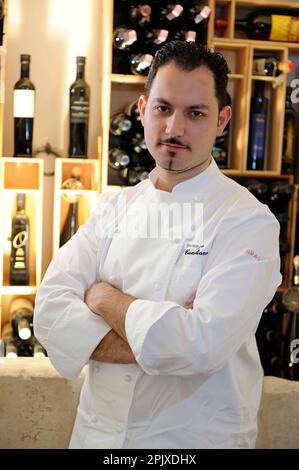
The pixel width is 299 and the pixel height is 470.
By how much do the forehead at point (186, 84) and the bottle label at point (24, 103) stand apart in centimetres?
191

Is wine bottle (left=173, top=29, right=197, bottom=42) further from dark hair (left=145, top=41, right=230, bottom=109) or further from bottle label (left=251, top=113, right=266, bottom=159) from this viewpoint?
dark hair (left=145, top=41, right=230, bottom=109)

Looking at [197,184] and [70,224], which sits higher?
[197,184]

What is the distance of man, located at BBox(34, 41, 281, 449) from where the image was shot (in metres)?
1.28

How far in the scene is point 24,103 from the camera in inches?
125

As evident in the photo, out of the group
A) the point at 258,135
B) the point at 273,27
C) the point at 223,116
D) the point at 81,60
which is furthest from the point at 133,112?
the point at 223,116

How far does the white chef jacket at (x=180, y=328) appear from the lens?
4.17ft

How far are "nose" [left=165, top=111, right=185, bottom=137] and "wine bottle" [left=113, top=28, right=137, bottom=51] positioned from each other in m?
1.80

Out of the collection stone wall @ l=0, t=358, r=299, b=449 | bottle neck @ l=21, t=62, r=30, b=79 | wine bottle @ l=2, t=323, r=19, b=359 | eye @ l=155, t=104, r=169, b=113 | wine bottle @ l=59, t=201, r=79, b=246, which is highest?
bottle neck @ l=21, t=62, r=30, b=79

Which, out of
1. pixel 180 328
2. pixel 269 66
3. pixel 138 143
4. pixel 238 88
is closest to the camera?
pixel 180 328

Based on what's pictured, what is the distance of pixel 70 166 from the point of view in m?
3.40

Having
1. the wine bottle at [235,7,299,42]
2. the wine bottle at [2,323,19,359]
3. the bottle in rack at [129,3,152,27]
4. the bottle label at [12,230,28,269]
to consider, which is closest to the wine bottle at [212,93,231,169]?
the wine bottle at [235,7,299,42]

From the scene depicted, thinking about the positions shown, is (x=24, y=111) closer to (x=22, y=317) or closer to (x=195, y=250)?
(x=22, y=317)

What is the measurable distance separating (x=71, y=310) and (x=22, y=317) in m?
1.86

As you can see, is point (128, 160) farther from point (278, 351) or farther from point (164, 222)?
point (164, 222)
